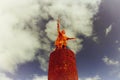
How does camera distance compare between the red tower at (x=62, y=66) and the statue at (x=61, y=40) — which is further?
the statue at (x=61, y=40)

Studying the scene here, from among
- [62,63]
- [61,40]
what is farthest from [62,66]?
[61,40]

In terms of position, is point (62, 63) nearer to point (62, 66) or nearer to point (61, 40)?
point (62, 66)

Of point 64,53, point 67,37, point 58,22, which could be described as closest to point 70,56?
point 64,53

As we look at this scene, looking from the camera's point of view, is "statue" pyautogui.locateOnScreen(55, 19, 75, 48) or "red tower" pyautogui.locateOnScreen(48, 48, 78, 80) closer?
"red tower" pyautogui.locateOnScreen(48, 48, 78, 80)

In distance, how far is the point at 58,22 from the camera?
53.1 feet

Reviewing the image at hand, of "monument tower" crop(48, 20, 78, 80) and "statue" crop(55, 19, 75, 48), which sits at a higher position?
"statue" crop(55, 19, 75, 48)

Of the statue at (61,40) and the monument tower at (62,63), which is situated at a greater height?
the statue at (61,40)

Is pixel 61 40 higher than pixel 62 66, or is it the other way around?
pixel 61 40

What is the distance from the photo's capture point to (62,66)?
14.2m

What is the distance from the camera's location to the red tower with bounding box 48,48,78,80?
1398cm

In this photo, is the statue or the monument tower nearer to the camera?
the monument tower

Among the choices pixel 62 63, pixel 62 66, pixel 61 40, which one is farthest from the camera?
pixel 61 40

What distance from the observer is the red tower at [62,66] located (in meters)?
14.0

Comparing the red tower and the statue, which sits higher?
the statue
